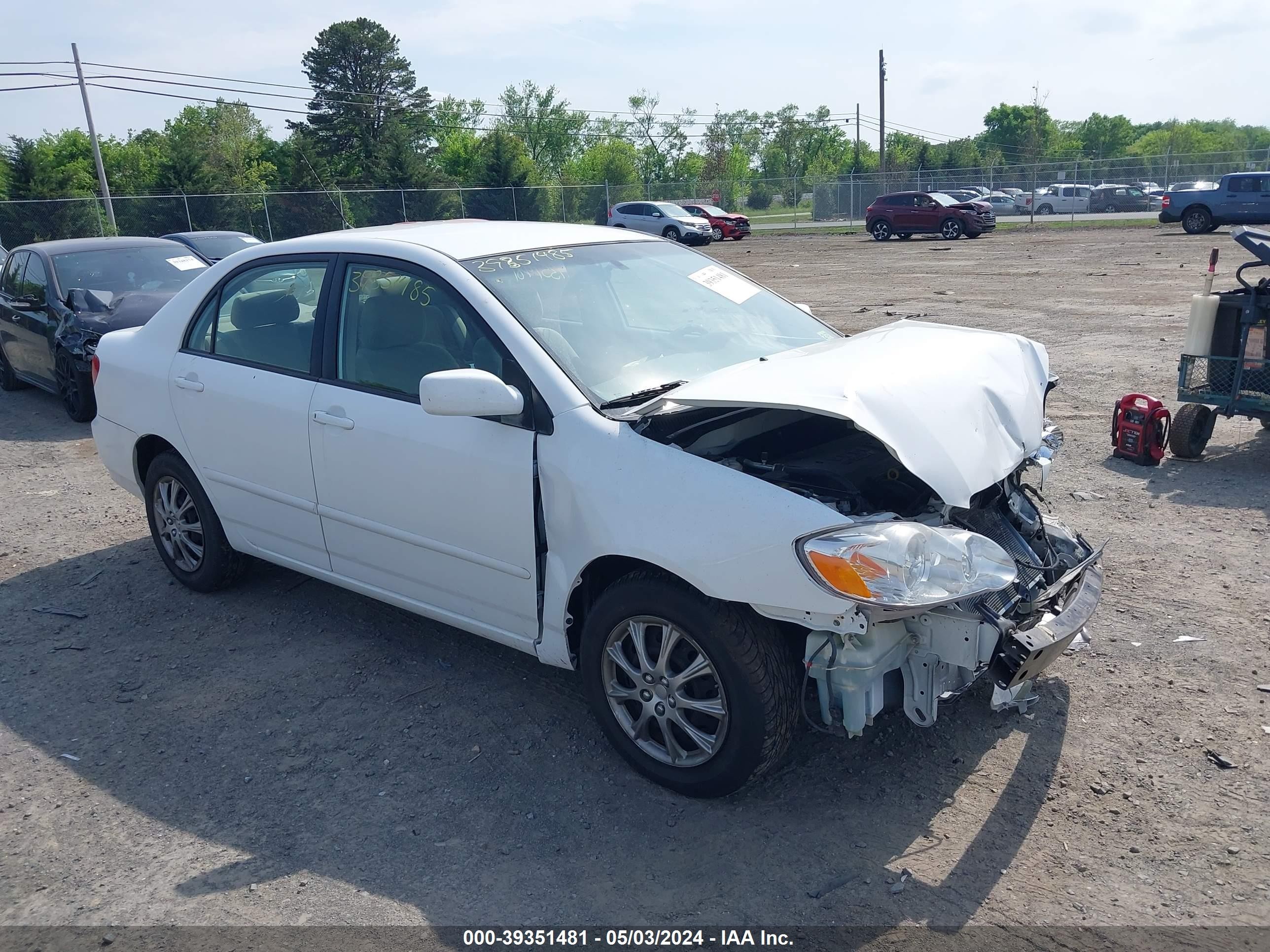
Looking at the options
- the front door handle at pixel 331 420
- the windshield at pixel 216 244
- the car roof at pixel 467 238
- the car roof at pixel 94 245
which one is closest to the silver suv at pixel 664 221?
the windshield at pixel 216 244

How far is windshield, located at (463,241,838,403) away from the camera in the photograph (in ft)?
12.2

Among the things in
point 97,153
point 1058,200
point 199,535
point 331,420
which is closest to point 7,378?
point 199,535

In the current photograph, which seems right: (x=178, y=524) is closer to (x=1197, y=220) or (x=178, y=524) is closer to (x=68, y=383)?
(x=68, y=383)

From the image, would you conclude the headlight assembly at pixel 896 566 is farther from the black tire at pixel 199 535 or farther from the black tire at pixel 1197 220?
the black tire at pixel 1197 220

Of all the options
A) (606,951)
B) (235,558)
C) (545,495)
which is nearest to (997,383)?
(545,495)

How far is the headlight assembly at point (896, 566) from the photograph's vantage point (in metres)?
2.87

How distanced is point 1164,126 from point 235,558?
151 metres

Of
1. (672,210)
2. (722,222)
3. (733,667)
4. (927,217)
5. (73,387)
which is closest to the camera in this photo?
(733,667)

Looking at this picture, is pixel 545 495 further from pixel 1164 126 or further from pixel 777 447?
pixel 1164 126

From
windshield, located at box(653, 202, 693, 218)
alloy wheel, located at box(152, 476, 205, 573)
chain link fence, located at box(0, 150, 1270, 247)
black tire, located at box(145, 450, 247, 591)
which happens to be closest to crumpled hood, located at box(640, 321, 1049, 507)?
black tire, located at box(145, 450, 247, 591)

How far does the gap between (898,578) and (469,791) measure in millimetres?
1711

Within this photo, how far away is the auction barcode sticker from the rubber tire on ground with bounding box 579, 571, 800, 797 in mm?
8911

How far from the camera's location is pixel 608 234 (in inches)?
183

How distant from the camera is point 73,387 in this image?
31.9 ft
